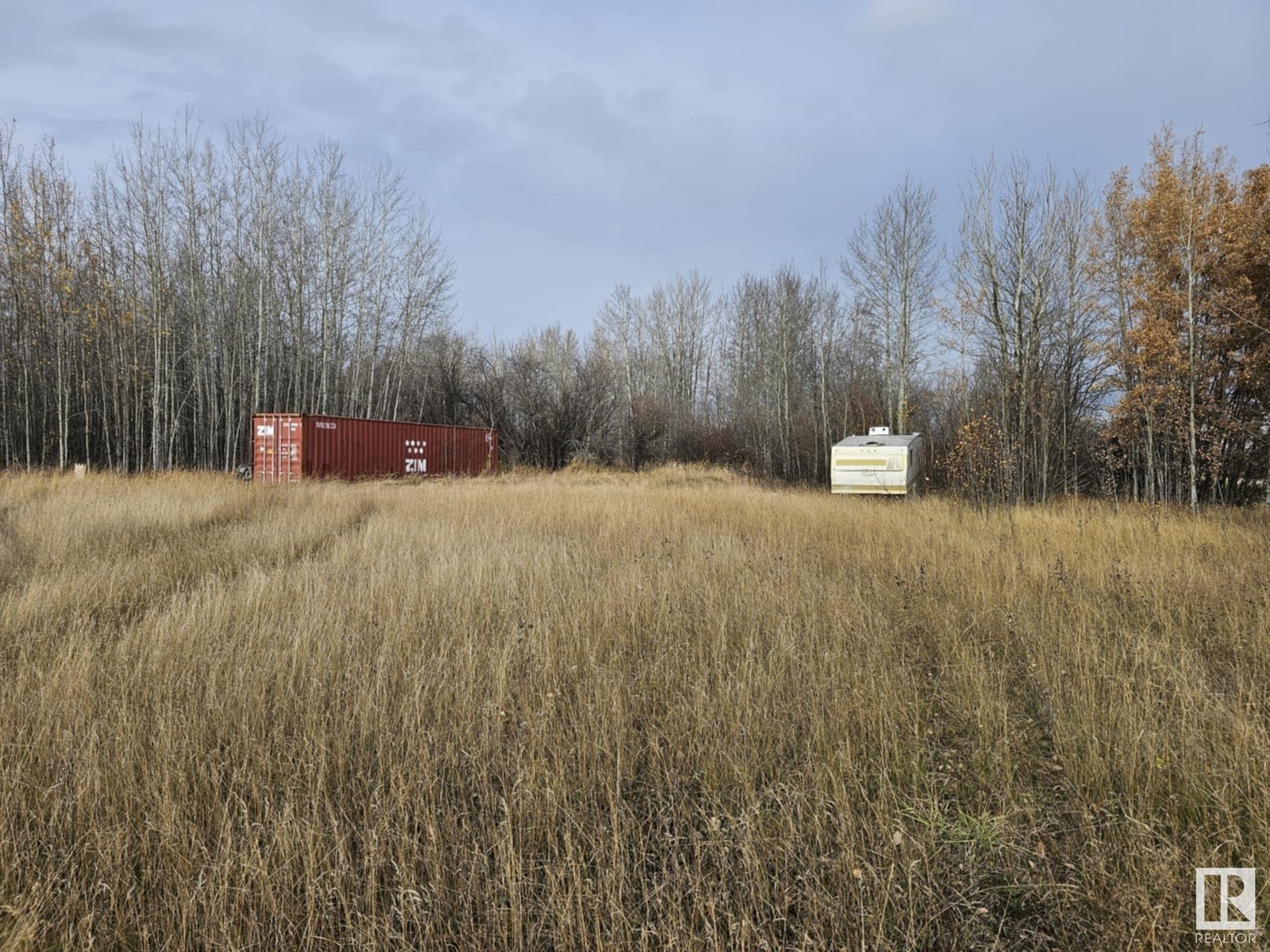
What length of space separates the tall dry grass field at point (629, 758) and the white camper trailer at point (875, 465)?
23.7 ft

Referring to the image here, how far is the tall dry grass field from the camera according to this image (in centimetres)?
171

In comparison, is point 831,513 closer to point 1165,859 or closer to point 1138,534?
point 1138,534

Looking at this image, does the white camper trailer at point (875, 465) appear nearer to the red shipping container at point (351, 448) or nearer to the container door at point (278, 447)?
the red shipping container at point (351, 448)

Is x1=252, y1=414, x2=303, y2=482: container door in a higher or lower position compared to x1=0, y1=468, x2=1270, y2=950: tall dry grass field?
higher

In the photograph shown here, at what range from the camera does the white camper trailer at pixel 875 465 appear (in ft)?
41.3

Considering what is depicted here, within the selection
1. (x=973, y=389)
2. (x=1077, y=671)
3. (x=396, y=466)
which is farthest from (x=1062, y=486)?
(x=396, y=466)

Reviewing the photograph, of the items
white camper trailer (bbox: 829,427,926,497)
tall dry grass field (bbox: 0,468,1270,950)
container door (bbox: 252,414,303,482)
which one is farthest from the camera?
container door (bbox: 252,414,303,482)

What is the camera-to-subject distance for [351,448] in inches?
765

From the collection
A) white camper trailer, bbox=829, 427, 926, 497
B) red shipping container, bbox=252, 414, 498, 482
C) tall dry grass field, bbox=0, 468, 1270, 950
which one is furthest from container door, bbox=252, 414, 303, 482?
white camper trailer, bbox=829, 427, 926, 497

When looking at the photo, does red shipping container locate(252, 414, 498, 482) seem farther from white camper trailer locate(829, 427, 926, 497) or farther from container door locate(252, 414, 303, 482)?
white camper trailer locate(829, 427, 926, 497)

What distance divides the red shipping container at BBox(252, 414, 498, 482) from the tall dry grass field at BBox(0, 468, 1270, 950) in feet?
43.7

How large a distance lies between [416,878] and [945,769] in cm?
218

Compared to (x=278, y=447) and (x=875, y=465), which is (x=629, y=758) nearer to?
(x=875, y=465)

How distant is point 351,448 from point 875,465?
55.2 ft
